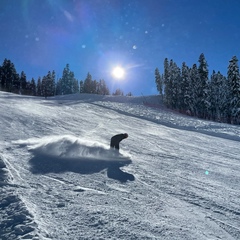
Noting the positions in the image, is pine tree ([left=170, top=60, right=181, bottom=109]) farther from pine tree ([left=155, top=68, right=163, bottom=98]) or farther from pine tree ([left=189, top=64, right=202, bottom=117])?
pine tree ([left=155, top=68, right=163, bottom=98])

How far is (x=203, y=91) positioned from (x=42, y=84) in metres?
62.4

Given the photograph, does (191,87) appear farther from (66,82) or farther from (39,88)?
(39,88)

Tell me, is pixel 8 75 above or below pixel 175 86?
above

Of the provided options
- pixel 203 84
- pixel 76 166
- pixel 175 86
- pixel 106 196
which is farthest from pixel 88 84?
pixel 106 196

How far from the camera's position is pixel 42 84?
293 feet

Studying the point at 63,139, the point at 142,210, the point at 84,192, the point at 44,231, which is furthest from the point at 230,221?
the point at 63,139

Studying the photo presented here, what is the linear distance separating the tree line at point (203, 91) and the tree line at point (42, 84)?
3738cm

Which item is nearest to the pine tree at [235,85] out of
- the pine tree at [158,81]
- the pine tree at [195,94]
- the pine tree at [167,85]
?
A: the pine tree at [195,94]

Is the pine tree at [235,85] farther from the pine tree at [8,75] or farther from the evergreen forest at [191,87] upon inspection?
the pine tree at [8,75]

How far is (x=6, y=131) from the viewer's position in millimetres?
8836

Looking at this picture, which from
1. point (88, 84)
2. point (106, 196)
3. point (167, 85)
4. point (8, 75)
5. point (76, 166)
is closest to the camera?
point (106, 196)

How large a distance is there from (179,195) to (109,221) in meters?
1.91

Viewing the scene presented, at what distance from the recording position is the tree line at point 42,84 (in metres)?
74.1

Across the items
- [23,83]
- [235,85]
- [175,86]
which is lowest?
[235,85]
